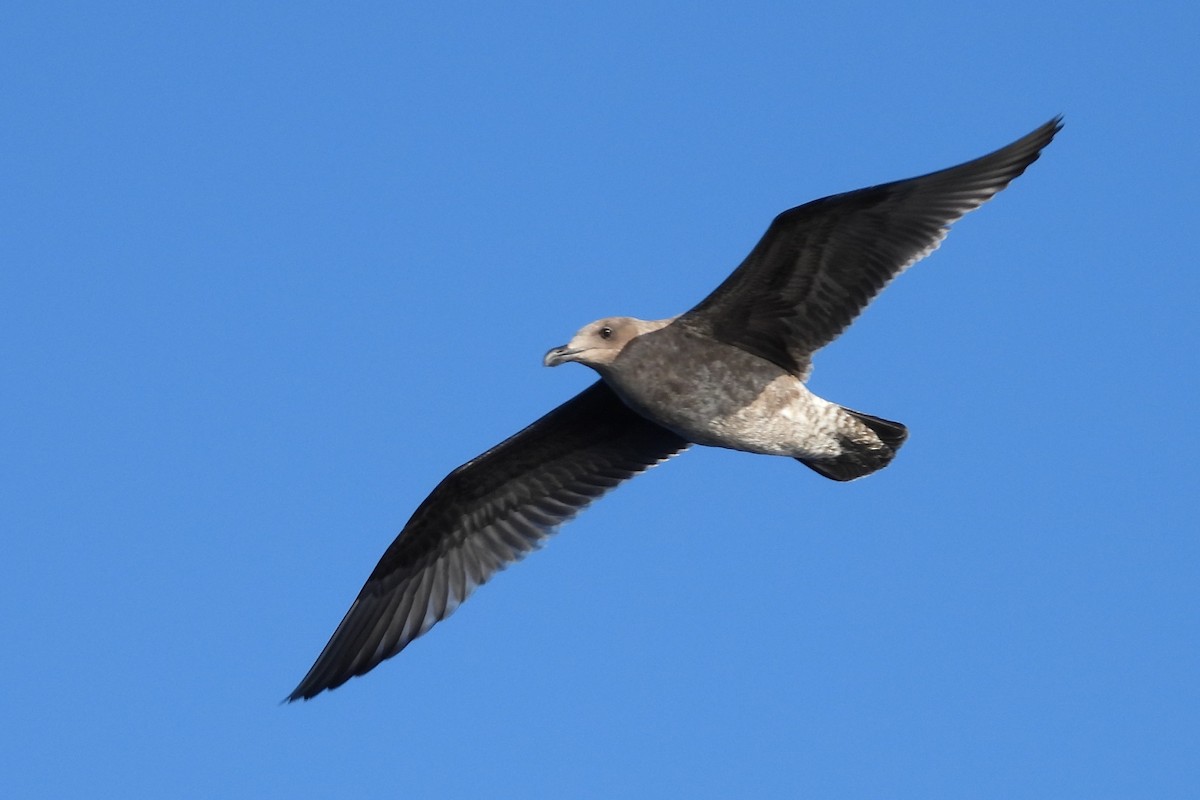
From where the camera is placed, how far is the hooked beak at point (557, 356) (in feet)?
35.9

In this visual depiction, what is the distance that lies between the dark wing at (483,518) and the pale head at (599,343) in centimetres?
143

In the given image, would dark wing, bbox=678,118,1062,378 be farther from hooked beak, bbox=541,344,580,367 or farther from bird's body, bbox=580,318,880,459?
hooked beak, bbox=541,344,580,367

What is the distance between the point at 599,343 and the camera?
435 inches

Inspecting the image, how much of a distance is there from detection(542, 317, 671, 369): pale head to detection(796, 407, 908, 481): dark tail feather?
5.43ft

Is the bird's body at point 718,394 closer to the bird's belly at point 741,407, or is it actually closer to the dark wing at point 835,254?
the bird's belly at point 741,407

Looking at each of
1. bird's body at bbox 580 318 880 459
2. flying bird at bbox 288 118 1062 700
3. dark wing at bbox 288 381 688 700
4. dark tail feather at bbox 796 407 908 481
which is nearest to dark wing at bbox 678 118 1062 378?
flying bird at bbox 288 118 1062 700

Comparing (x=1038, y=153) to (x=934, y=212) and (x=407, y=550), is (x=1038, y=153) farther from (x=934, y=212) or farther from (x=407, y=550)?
(x=407, y=550)

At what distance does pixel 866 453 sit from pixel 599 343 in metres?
2.11

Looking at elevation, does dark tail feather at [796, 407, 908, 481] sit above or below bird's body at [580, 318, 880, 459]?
below

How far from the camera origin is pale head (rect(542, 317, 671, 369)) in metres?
11.0

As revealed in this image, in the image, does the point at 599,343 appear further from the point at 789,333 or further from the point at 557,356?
the point at 789,333

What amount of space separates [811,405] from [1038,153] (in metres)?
2.25

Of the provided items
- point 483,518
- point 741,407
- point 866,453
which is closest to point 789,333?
point 741,407

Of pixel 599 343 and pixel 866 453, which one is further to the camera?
pixel 866 453
